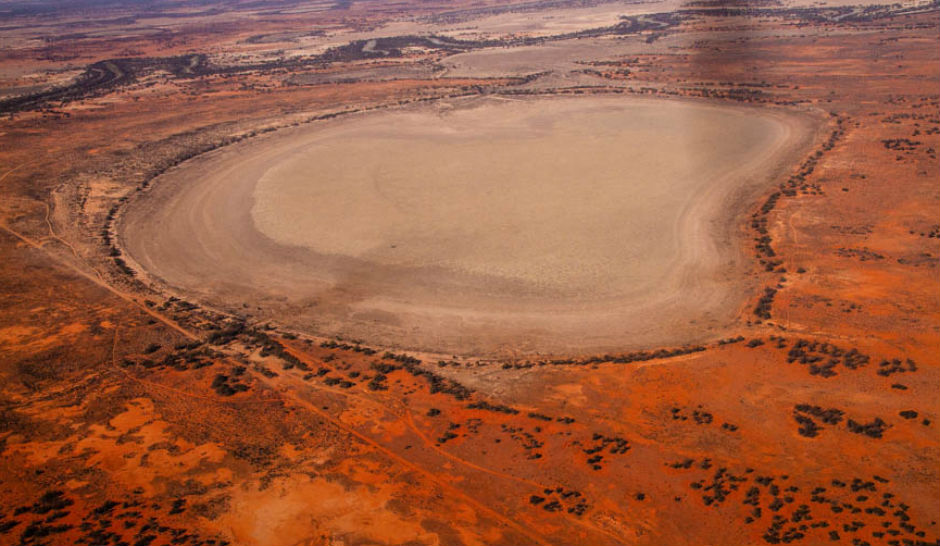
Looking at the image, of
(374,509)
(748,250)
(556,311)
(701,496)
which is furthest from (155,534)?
(748,250)

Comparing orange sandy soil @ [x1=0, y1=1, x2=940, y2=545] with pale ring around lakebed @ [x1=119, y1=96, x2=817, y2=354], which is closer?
orange sandy soil @ [x1=0, y1=1, x2=940, y2=545]

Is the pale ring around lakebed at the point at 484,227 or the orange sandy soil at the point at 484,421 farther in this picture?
the pale ring around lakebed at the point at 484,227

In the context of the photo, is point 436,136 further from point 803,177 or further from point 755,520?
point 755,520

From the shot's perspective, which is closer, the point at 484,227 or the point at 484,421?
the point at 484,421

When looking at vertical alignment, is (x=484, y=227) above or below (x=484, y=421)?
above
